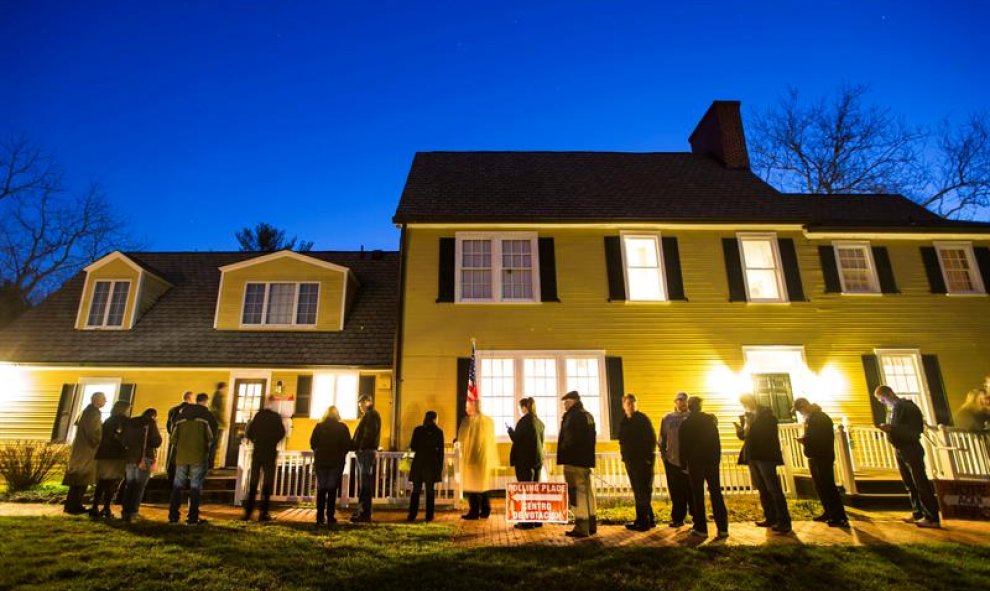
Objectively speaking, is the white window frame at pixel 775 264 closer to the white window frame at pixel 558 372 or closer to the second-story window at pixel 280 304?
the white window frame at pixel 558 372

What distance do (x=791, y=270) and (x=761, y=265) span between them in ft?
2.28

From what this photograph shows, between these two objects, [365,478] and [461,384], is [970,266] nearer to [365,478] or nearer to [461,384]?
[461,384]

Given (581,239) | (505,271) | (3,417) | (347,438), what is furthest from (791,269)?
(3,417)

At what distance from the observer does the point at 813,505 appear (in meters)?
8.90

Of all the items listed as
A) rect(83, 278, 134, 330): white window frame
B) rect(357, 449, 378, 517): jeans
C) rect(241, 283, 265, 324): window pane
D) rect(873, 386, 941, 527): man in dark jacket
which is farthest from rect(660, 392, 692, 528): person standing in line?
rect(83, 278, 134, 330): white window frame

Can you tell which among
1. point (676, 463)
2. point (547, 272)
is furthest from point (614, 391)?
point (676, 463)

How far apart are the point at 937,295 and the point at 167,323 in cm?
2097

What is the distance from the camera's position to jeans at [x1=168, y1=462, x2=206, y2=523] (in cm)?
751

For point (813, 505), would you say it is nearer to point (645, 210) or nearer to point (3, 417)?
point (645, 210)

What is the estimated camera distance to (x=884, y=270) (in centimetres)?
1341

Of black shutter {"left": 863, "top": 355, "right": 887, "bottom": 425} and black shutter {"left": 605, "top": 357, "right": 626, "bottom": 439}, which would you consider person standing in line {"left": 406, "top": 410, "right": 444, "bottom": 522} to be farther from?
black shutter {"left": 863, "top": 355, "right": 887, "bottom": 425}

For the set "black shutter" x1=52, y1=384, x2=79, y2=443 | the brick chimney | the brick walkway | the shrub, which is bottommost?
the brick walkway

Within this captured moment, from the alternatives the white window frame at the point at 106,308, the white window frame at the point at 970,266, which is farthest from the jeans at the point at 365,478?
the white window frame at the point at 970,266

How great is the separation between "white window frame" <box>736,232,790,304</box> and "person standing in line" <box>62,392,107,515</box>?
13606 mm
